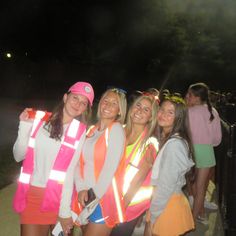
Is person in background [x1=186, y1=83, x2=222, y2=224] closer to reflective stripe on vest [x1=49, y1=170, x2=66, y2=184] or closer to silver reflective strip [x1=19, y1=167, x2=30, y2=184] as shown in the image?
reflective stripe on vest [x1=49, y1=170, x2=66, y2=184]

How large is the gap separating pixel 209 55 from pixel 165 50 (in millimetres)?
21256

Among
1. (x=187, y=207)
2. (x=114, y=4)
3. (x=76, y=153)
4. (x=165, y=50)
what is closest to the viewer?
(x=76, y=153)

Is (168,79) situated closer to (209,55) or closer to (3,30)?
(209,55)

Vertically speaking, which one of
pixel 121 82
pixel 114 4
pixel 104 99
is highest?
pixel 114 4

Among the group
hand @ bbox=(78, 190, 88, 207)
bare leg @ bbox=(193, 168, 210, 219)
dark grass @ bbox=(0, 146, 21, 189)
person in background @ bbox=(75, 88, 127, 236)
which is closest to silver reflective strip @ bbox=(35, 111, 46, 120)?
person in background @ bbox=(75, 88, 127, 236)

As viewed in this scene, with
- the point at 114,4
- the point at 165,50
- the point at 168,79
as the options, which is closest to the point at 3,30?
the point at 114,4

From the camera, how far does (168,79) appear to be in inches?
1564

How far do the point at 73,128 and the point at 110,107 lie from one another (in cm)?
46

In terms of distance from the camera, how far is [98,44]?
82.5 feet

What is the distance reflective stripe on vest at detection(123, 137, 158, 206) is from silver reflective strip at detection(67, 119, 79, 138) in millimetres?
551

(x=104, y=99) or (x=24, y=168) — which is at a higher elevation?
(x=104, y=99)

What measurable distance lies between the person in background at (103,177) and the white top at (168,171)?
1.02ft

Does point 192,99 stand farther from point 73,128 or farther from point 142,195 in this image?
point 73,128

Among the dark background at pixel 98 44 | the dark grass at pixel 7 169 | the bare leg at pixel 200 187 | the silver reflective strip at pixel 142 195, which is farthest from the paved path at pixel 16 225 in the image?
the dark background at pixel 98 44
